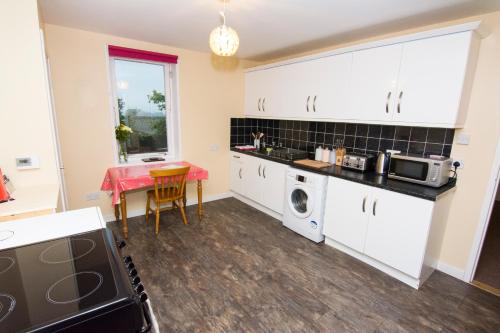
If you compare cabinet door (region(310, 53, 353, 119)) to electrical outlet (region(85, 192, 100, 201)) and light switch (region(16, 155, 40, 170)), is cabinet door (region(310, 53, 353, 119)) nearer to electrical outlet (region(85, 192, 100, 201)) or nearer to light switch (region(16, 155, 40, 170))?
light switch (region(16, 155, 40, 170))

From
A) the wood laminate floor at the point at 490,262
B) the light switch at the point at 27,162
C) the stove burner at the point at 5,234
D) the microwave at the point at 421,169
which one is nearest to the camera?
the stove burner at the point at 5,234

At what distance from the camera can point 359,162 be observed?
2721 mm

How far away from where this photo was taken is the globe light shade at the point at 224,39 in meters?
1.82

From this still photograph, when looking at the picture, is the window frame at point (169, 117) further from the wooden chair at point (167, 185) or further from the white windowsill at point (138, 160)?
the wooden chair at point (167, 185)

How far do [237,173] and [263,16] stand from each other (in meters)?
2.41

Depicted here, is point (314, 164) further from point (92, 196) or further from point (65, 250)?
point (92, 196)

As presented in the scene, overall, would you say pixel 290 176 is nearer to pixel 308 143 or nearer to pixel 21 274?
pixel 308 143

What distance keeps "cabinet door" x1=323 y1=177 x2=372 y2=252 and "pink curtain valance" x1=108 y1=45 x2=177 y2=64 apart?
104 inches

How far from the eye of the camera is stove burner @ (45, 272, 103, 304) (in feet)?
2.31

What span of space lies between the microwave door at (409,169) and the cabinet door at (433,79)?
381 millimetres

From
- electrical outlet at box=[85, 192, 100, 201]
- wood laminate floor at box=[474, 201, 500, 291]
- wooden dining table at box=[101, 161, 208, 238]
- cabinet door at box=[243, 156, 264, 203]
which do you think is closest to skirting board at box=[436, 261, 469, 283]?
wood laminate floor at box=[474, 201, 500, 291]

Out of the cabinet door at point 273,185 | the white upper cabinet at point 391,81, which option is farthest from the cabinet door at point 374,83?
the cabinet door at point 273,185

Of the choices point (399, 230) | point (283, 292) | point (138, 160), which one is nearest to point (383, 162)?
point (399, 230)

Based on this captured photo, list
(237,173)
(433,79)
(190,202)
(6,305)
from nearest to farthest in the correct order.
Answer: (6,305), (433,79), (190,202), (237,173)
